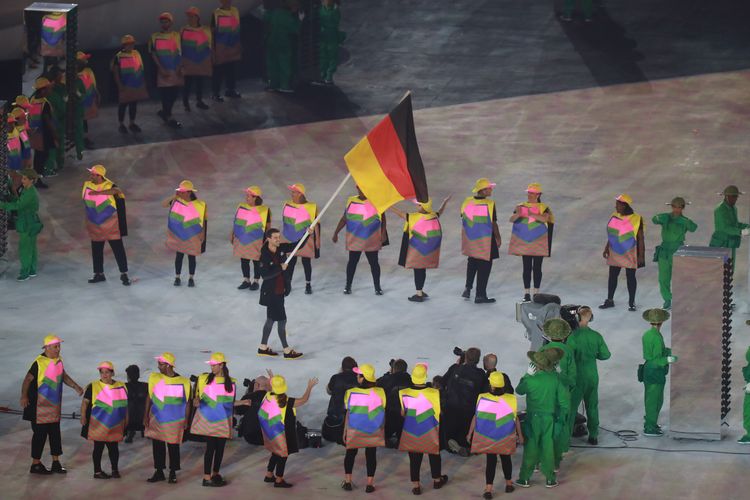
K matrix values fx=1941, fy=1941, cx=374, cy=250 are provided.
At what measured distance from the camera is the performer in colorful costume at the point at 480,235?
28.2 m

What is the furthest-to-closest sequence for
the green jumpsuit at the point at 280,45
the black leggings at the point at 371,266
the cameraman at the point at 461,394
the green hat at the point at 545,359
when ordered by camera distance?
the green jumpsuit at the point at 280,45
the black leggings at the point at 371,266
the cameraman at the point at 461,394
the green hat at the point at 545,359

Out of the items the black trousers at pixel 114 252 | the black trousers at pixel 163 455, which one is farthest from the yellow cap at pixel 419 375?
the black trousers at pixel 114 252

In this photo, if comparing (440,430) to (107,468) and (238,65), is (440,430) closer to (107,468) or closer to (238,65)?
(107,468)

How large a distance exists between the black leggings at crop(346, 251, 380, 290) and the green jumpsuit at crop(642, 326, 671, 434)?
236 inches

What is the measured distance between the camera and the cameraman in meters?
23.2

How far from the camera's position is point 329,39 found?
124 feet

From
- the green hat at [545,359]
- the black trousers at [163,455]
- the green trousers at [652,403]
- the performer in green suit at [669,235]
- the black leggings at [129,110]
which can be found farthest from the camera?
the black leggings at [129,110]

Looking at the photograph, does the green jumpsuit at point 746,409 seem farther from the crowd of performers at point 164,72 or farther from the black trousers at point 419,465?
the crowd of performers at point 164,72

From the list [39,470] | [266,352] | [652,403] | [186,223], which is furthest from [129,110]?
[652,403]

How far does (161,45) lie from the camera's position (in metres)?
35.7

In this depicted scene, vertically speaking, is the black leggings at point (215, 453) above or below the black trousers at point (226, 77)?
below

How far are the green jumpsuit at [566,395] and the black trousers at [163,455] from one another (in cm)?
445

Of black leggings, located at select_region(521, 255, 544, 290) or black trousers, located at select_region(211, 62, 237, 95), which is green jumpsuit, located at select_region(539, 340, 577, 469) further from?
black trousers, located at select_region(211, 62, 237, 95)

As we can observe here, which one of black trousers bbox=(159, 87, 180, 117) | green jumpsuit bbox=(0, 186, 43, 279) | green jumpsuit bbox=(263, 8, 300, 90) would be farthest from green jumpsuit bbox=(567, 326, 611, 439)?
green jumpsuit bbox=(263, 8, 300, 90)
